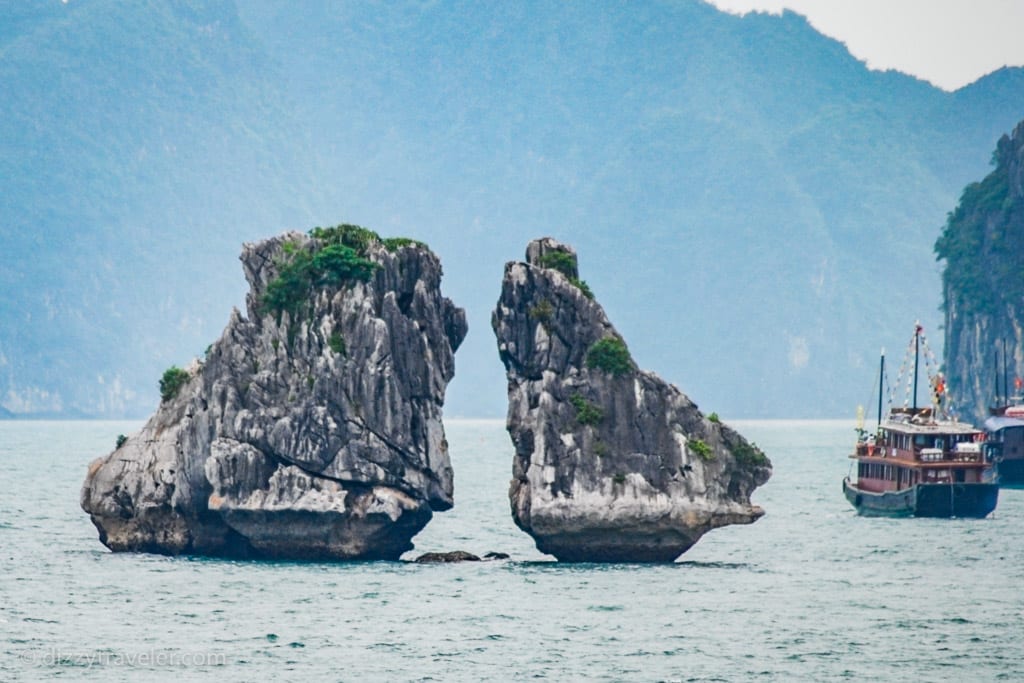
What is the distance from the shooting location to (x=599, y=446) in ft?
219

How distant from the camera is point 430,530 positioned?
93.6m

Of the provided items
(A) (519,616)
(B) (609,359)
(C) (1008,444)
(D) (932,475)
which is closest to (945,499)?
(D) (932,475)

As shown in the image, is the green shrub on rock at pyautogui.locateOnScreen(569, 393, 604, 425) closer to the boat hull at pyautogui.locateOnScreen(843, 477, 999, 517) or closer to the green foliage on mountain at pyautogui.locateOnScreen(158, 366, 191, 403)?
the green foliage on mountain at pyautogui.locateOnScreen(158, 366, 191, 403)

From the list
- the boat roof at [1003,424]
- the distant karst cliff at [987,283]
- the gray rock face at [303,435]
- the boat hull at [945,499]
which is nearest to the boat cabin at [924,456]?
the boat hull at [945,499]

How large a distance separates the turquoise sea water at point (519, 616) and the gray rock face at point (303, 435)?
4.33 feet

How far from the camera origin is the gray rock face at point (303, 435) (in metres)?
66.8

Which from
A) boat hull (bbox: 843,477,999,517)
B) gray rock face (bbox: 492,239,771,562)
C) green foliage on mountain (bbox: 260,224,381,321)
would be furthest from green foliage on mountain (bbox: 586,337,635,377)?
boat hull (bbox: 843,477,999,517)

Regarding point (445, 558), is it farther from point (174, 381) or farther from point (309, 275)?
point (174, 381)

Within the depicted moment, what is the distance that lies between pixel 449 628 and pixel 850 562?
24627 mm

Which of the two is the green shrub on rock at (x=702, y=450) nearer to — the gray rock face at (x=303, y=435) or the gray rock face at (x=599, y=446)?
the gray rock face at (x=599, y=446)

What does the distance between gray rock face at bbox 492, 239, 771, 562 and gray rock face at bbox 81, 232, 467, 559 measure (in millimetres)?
3338

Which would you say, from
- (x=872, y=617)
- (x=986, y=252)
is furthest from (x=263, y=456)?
(x=986, y=252)

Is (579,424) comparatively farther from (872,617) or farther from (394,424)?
(872,617)

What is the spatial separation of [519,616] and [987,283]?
452 ft
